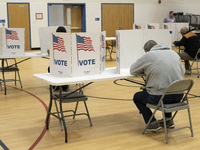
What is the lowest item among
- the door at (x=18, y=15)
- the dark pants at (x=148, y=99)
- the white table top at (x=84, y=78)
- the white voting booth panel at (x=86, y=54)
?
the dark pants at (x=148, y=99)

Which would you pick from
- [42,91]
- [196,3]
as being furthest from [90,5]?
[42,91]

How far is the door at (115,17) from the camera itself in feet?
49.9

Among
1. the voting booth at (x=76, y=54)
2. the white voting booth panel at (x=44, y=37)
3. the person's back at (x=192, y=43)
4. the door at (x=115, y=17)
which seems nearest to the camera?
the voting booth at (x=76, y=54)

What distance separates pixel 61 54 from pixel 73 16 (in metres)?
11.4

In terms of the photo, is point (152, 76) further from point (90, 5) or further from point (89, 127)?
point (90, 5)

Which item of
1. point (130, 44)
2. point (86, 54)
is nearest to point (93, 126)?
point (86, 54)

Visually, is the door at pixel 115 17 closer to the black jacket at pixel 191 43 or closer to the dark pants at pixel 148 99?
the black jacket at pixel 191 43

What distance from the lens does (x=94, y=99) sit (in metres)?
5.59

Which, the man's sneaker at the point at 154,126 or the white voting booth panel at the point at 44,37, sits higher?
the white voting booth panel at the point at 44,37

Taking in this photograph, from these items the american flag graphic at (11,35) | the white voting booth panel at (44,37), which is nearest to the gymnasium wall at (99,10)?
the white voting booth panel at (44,37)

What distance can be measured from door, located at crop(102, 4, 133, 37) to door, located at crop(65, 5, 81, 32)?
1.15 m

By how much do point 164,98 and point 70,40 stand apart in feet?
4.07

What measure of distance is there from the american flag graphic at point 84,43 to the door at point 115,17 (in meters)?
11.5

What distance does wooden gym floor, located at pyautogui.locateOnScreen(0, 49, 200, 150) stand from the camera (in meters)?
3.53
